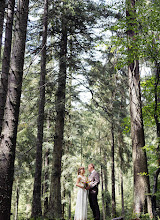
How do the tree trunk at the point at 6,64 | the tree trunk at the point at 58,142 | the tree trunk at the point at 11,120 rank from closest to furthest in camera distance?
1. the tree trunk at the point at 11,120
2. the tree trunk at the point at 6,64
3. the tree trunk at the point at 58,142

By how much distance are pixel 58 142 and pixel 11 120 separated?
5039 mm

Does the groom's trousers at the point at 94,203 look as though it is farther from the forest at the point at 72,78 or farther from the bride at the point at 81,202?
the forest at the point at 72,78

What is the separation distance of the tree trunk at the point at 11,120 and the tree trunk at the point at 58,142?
4.29 m

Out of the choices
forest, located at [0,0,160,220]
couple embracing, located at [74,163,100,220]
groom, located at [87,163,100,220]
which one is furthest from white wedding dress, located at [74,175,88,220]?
forest, located at [0,0,160,220]

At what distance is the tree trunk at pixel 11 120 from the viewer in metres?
3.83

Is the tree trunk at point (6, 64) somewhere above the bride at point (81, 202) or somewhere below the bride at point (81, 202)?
above

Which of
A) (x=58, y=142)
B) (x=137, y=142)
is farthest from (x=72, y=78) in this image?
(x=137, y=142)

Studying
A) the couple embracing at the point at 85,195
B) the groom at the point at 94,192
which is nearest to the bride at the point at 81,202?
the couple embracing at the point at 85,195

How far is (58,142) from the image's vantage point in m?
9.05

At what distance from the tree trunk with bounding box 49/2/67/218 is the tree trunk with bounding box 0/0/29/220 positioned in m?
4.29

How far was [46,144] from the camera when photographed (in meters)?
12.9

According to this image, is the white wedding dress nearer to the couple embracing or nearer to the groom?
the couple embracing

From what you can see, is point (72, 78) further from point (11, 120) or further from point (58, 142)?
point (11, 120)

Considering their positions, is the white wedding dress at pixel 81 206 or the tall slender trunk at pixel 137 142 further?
the tall slender trunk at pixel 137 142
